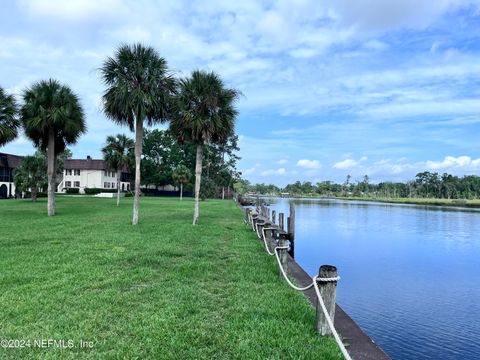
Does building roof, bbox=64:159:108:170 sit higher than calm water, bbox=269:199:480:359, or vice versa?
building roof, bbox=64:159:108:170

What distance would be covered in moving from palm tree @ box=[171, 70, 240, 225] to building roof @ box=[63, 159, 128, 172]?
5818 centimetres

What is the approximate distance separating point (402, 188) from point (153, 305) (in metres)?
143

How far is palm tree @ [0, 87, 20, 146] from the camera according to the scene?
23109 mm

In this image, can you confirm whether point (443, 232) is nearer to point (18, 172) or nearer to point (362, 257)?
point (362, 257)

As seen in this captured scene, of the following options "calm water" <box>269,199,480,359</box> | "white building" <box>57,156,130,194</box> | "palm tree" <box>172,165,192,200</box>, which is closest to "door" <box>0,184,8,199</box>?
"white building" <box>57,156,130,194</box>

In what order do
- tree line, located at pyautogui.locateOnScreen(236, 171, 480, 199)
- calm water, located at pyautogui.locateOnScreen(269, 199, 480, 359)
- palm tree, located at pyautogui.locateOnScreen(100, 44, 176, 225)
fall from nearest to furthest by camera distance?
1. calm water, located at pyautogui.locateOnScreen(269, 199, 480, 359)
2. palm tree, located at pyautogui.locateOnScreen(100, 44, 176, 225)
3. tree line, located at pyautogui.locateOnScreen(236, 171, 480, 199)

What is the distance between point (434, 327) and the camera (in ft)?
30.0

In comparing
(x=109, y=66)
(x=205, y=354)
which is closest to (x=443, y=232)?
(x=109, y=66)

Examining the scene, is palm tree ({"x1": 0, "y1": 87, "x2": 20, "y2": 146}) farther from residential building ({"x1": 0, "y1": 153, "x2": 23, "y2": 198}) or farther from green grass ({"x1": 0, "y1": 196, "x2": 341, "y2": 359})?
residential building ({"x1": 0, "y1": 153, "x2": 23, "y2": 198})

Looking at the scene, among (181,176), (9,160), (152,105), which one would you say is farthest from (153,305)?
(9,160)

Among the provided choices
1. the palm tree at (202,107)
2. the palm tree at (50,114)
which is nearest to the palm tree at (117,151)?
the palm tree at (50,114)

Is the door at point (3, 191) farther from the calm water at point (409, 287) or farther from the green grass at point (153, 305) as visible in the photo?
the green grass at point (153, 305)

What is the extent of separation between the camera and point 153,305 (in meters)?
6.14

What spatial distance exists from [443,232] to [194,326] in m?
29.0
